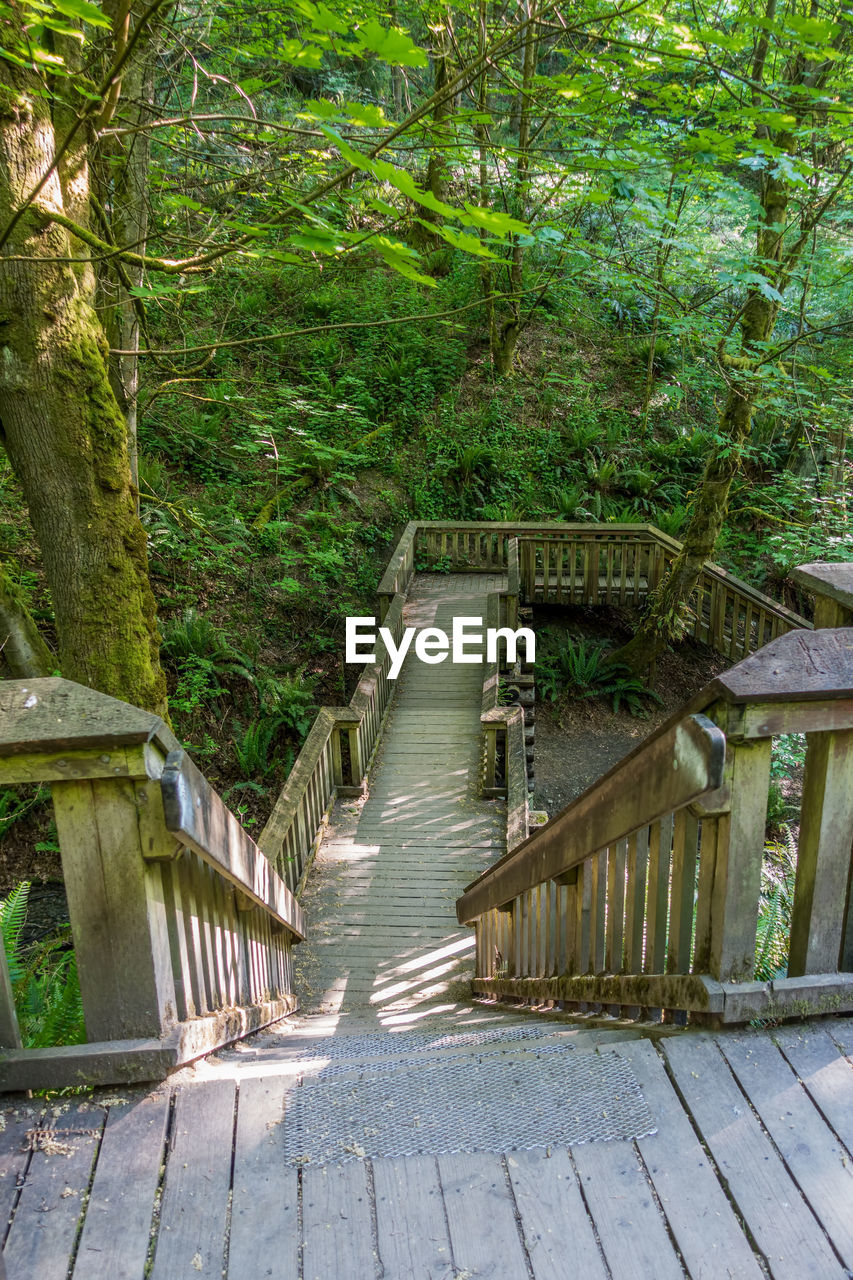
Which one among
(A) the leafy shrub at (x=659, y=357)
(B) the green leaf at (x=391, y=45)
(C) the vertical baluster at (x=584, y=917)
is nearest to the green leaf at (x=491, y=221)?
(B) the green leaf at (x=391, y=45)

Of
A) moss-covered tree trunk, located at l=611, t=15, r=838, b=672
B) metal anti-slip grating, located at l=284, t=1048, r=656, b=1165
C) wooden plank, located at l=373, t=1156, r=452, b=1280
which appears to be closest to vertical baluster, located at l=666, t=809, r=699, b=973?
metal anti-slip grating, located at l=284, t=1048, r=656, b=1165

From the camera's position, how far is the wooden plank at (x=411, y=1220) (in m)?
1.46

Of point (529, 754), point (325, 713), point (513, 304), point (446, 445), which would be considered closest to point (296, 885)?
point (325, 713)

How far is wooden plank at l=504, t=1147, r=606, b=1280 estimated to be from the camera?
145cm

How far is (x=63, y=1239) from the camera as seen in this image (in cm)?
150

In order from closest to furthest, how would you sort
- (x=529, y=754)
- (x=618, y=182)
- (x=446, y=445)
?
(x=618, y=182) → (x=529, y=754) → (x=446, y=445)

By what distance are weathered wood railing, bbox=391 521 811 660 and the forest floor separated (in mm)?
720

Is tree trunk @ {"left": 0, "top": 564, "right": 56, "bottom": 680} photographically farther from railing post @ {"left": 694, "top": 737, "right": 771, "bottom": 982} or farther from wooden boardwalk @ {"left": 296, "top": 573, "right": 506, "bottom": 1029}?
railing post @ {"left": 694, "top": 737, "right": 771, "bottom": 982}

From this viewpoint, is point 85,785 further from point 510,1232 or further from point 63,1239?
point 510,1232

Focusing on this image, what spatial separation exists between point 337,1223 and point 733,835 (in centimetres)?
116

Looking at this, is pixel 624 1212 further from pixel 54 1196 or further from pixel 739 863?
pixel 54 1196

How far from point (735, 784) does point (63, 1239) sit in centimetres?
165

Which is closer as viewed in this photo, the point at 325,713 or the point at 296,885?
the point at 296,885

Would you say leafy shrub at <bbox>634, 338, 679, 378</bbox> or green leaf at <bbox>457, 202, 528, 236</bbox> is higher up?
leafy shrub at <bbox>634, 338, 679, 378</bbox>
